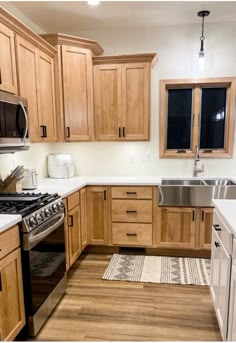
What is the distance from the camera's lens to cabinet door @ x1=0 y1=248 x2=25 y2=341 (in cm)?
160

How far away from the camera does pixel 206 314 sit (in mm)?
2176

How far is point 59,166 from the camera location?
11.3ft

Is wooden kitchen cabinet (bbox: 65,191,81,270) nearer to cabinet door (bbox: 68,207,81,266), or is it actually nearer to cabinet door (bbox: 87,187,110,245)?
cabinet door (bbox: 68,207,81,266)

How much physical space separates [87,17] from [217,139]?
229 cm

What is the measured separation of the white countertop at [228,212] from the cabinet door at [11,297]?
1364 mm

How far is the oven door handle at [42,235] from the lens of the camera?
184 centimetres

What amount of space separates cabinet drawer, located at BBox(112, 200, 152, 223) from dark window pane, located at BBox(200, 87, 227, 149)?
4.03 feet

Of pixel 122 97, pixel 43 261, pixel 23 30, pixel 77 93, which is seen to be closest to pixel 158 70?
pixel 122 97

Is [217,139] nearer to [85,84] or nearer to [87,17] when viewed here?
[85,84]

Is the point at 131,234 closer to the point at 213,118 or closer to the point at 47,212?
the point at 47,212

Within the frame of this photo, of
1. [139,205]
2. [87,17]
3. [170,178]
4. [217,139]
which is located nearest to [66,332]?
[139,205]

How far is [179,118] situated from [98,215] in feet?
5.68

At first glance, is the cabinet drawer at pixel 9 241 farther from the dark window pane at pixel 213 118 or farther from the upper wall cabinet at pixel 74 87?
the dark window pane at pixel 213 118

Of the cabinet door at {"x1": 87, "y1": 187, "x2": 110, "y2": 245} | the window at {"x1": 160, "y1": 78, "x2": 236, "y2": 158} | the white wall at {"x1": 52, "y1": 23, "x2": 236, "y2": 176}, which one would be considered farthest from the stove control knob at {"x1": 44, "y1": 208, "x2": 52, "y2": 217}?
the window at {"x1": 160, "y1": 78, "x2": 236, "y2": 158}
